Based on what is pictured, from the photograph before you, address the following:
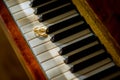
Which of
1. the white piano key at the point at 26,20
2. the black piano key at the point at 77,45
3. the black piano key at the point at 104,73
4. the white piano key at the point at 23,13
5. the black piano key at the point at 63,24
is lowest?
the black piano key at the point at 104,73

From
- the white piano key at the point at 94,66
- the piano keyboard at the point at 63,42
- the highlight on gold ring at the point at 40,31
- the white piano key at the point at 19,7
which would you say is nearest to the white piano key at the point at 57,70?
the piano keyboard at the point at 63,42

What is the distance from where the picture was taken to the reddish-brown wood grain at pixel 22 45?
2162 millimetres

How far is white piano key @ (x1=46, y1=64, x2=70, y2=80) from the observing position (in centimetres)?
217

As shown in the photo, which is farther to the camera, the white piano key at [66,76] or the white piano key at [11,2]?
the white piano key at [11,2]

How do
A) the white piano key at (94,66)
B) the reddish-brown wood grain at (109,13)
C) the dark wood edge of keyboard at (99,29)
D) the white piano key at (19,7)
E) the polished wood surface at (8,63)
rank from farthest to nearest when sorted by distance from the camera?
the polished wood surface at (8,63) < the white piano key at (19,7) < the white piano key at (94,66) < the dark wood edge of keyboard at (99,29) < the reddish-brown wood grain at (109,13)

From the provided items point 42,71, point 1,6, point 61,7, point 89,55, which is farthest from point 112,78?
point 1,6

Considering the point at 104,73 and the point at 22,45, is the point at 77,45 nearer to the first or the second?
the point at 104,73

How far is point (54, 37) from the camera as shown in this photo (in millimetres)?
2260

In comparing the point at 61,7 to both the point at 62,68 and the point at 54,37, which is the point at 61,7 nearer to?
the point at 54,37

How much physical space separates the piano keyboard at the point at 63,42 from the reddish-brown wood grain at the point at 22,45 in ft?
0.11

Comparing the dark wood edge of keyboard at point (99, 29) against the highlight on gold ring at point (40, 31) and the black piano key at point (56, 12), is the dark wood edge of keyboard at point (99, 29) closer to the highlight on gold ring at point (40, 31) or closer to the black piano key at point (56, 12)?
the black piano key at point (56, 12)

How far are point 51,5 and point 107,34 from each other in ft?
1.66

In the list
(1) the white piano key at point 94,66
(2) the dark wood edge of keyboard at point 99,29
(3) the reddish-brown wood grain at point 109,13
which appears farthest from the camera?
(1) the white piano key at point 94,66

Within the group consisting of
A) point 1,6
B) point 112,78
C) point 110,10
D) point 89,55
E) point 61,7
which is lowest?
point 112,78
